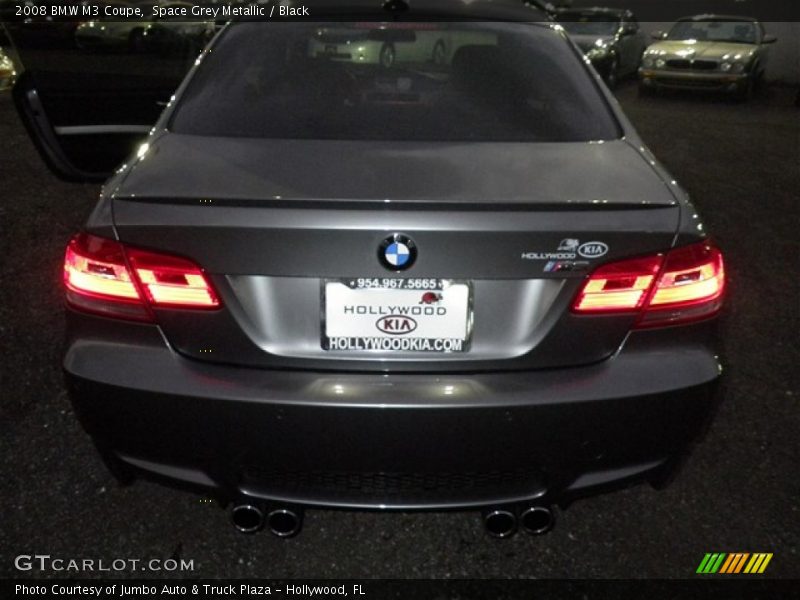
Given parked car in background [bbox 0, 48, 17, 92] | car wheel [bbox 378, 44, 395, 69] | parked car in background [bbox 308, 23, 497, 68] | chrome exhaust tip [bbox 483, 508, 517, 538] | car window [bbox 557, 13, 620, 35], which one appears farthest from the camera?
car window [bbox 557, 13, 620, 35]

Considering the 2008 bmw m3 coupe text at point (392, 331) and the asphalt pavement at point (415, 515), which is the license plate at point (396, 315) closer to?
the 2008 bmw m3 coupe text at point (392, 331)

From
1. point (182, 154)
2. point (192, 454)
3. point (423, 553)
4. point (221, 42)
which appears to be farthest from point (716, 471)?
point (221, 42)

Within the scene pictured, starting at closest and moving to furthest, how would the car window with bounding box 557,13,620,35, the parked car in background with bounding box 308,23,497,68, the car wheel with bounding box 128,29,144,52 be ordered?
1. the parked car in background with bounding box 308,23,497,68
2. the car wheel with bounding box 128,29,144,52
3. the car window with bounding box 557,13,620,35

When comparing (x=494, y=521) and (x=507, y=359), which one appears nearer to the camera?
(x=507, y=359)

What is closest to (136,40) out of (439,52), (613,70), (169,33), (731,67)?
(169,33)

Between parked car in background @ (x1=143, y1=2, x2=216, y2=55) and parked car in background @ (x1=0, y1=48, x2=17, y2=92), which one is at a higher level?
parked car in background @ (x1=0, y1=48, x2=17, y2=92)

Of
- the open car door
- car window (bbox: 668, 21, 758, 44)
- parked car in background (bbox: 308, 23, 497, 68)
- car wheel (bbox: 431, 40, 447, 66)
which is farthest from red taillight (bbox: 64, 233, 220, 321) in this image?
car window (bbox: 668, 21, 758, 44)

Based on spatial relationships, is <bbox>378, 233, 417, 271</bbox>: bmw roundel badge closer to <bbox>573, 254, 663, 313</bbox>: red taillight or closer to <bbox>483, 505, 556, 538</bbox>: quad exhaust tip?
<bbox>573, 254, 663, 313</bbox>: red taillight

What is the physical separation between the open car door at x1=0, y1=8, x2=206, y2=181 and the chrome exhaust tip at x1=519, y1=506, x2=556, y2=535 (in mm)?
2123

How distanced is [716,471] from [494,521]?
48.3 inches

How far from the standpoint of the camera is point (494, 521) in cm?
224

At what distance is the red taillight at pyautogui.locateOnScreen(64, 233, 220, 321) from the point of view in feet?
6.55

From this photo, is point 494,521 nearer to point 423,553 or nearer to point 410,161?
point 423,553

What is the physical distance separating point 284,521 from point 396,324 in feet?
2.30
